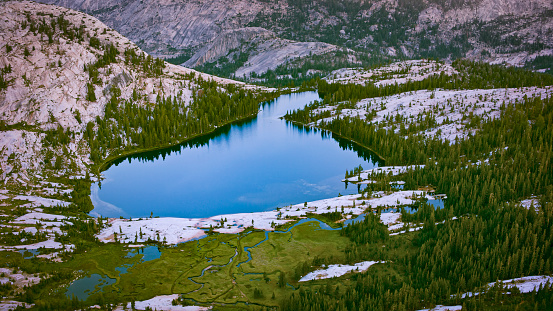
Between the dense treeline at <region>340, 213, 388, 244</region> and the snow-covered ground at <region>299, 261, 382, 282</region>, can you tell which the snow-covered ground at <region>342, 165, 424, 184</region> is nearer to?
the dense treeline at <region>340, 213, 388, 244</region>

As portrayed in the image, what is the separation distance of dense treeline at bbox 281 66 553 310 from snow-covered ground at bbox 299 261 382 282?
45.3 inches

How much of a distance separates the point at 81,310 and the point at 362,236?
85.2ft

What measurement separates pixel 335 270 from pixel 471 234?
13.9 m

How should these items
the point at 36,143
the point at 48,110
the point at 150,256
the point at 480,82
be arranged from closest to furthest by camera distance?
the point at 150,256, the point at 36,143, the point at 48,110, the point at 480,82

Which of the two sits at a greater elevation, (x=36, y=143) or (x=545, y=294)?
(x=36, y=143)

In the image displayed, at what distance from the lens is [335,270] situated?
36438mm

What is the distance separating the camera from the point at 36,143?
63875mm

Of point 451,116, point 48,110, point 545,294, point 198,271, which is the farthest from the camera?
point 451,116

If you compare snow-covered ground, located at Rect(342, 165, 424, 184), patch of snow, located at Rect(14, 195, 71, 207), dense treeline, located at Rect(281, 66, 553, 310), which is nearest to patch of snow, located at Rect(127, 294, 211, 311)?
dense treeline, located at Rect(281, 66, 553, 310)

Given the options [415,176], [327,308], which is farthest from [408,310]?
[415,176]

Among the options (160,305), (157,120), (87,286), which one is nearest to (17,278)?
(87,286)

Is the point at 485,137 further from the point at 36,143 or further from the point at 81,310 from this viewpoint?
the point at 36,143

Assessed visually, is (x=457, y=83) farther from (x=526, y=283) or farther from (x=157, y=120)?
(x=526, y=283)

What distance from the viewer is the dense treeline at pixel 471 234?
3019 cm
